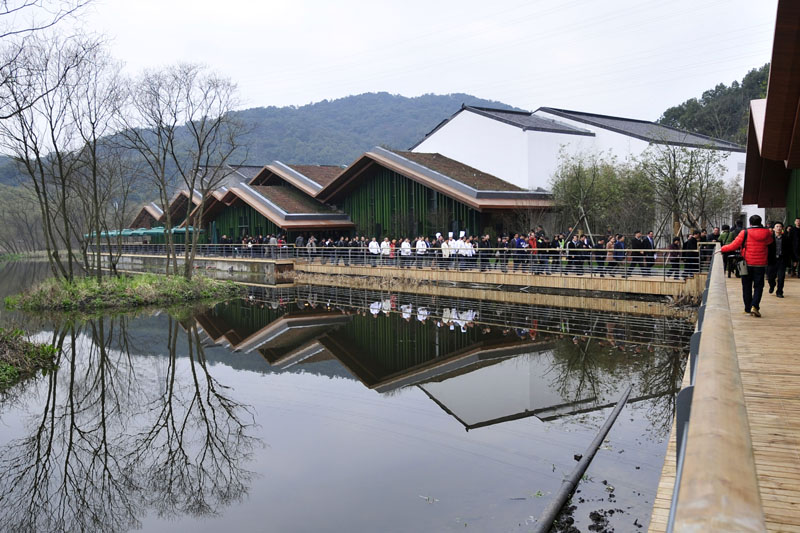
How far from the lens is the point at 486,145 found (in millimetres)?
35375

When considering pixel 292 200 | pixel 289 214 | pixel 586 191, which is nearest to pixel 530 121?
pixel 586 191

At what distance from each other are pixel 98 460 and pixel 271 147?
95829 mm

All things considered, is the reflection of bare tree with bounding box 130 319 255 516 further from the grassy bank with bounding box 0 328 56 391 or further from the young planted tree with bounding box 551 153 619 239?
the young planted tree with bounding box 551 153 619 239

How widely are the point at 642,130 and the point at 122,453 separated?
111 ft

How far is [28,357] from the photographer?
1355 centimetres

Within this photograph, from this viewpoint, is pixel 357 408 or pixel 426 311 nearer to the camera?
pixel 357 408

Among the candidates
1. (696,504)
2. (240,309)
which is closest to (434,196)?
(240,309)

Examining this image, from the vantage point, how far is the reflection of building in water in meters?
10.5

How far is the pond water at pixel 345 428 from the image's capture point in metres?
6.72

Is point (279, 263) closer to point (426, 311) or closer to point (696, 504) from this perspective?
point (426, 311)

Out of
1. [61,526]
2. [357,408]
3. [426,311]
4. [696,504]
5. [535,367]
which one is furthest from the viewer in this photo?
[426,311]

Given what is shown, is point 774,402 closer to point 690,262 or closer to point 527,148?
point 690,262

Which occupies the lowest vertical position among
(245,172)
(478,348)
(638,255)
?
(478,348)

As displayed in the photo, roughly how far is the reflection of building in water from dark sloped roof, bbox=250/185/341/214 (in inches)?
649
